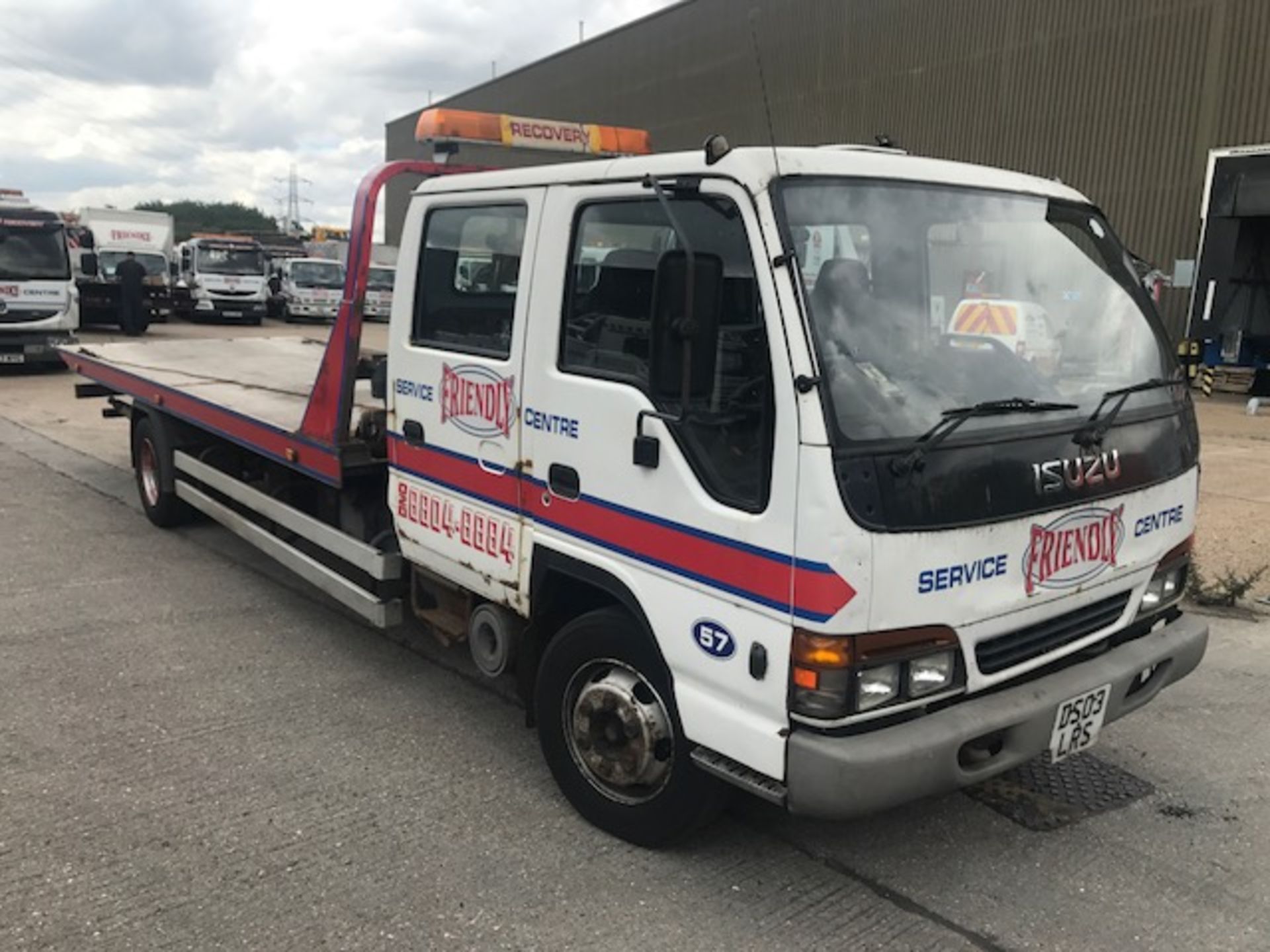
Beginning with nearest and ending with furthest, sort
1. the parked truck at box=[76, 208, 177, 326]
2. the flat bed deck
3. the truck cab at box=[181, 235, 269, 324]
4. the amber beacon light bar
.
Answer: the amber beacon light bar < the flat bed deck < the parked truck at box=[76, 208, 177, 326] < the truck cab at box=[181, 235, 269, 324]

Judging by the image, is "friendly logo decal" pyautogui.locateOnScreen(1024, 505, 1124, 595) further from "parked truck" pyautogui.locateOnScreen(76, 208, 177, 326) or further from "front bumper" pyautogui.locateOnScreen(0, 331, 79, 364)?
"parked truck" pyautogui.locateOnScreen(76, 208, 177, 326)

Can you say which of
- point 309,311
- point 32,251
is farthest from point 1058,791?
point 309,311

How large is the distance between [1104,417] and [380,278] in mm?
3108

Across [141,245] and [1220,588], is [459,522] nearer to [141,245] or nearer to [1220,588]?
[1220,588]

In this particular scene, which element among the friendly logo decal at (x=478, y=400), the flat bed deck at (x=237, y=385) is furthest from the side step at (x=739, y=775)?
the flat bed deck at (x=237, y=385)

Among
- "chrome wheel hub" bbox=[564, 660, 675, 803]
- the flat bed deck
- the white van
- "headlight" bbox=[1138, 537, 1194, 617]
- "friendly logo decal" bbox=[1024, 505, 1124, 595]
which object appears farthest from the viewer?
the flat bed deck

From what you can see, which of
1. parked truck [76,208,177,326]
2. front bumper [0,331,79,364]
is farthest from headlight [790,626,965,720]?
parked truck [76,208,177,326]

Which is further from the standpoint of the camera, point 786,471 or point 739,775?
point 739,775

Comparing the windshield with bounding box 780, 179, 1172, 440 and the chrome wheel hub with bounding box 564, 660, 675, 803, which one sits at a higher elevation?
the windshield with bounding box 780, 179, 1172, 440

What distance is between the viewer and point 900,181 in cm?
307

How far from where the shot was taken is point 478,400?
376 cm

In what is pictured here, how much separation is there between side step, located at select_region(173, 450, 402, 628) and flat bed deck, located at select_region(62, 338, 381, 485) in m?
0.27

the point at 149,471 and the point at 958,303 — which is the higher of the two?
the point at 958,303

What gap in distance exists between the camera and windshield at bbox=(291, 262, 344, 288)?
2788cm
